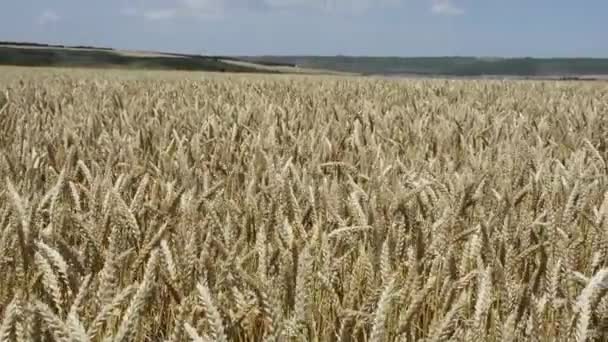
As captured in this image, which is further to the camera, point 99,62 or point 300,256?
point 99,62

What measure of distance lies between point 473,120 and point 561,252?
9.98 ft

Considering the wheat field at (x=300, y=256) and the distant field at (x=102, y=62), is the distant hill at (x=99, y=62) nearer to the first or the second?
the distant field at (x=102, y=62)

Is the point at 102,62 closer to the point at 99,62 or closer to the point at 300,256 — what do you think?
the point at 99,62

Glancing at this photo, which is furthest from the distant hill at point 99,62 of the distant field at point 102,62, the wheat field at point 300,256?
the wheat field at point 300,256

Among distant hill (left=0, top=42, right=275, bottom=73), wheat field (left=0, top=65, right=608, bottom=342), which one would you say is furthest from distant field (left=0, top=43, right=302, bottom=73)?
wheat field (left=0, top=65, right=608, bottom=342)

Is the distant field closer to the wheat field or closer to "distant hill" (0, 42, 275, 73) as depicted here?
"distant hill" (0, 42, 275, 73)

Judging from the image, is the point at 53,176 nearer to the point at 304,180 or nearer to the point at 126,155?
the point at 126,155

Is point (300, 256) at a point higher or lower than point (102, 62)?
higher

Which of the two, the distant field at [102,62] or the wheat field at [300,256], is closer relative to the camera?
the wheat field at [300,256]

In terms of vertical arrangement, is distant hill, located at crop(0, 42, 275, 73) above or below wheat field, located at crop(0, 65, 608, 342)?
below

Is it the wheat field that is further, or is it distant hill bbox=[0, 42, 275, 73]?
distant hill bbox=[0, 42, 275, 73]

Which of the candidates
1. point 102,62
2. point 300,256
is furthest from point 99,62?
point 300,256

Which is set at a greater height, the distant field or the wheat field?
the wheat field

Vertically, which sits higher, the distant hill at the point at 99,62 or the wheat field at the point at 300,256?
the wheat field at the point at 300,256
